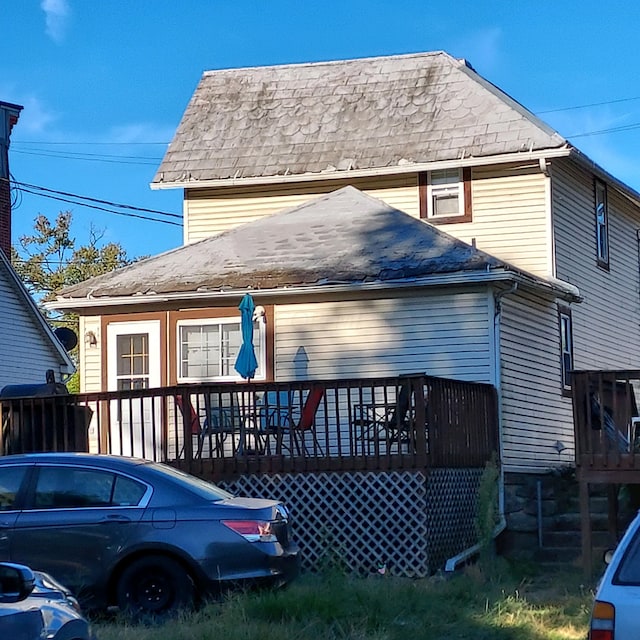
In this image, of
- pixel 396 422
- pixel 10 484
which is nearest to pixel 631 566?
pixel 10 484

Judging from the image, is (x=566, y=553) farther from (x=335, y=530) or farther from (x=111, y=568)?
(x=111, y=568)

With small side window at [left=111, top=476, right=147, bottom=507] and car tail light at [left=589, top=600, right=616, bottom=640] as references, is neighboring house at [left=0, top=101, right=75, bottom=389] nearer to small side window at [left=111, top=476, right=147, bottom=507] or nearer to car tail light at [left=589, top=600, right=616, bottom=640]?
small side window at [left=111, top=476, right=147, bottom=507]

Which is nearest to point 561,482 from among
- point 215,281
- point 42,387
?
point 215,281

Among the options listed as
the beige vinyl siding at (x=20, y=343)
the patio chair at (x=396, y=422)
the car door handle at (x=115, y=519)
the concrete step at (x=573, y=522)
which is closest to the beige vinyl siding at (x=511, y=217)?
the concrete step at (x=573, y=522)

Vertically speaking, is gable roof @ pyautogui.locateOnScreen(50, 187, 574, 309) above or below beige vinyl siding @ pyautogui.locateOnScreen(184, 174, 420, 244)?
below

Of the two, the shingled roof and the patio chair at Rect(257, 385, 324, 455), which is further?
the shingled roof

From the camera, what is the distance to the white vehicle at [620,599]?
5625mm

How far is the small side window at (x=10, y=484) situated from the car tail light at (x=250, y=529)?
1927 millimetres

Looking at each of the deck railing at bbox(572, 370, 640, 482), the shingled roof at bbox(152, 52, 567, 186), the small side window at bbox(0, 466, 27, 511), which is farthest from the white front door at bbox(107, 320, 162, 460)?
the small side window at bbox(0, 466, 27, 511)

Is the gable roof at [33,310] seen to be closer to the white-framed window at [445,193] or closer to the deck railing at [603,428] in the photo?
the white-framed window at [445,193]

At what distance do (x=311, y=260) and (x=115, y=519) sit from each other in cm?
817

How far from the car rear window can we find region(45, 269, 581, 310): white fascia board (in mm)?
10805

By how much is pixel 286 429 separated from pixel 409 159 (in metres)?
6.74

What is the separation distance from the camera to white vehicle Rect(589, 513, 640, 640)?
18.5 ft
